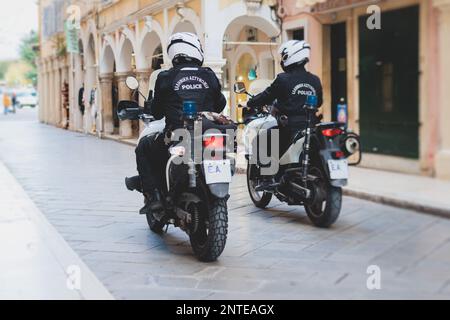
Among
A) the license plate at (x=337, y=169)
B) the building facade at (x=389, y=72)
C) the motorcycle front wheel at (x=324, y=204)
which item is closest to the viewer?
the license plate at (x=337, y=169)

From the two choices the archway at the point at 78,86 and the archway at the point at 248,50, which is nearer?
the archway at the point at 248,50

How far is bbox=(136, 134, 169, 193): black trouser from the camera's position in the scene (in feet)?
Result: 19.7

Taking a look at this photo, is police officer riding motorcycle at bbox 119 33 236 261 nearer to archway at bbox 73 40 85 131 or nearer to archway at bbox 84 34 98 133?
archway at bbox 84 34 98 133

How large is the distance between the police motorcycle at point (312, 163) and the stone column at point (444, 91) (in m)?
3.64

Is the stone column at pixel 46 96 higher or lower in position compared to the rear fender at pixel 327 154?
higher

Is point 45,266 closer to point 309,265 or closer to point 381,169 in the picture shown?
point 309,265

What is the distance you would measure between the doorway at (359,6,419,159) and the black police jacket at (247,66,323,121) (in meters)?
4.06

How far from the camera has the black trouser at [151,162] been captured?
19.7 ft

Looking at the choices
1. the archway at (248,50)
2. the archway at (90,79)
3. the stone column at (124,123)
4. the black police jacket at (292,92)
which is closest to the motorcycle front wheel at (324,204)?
the black police jacket at (292,92)

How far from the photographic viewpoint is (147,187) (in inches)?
239

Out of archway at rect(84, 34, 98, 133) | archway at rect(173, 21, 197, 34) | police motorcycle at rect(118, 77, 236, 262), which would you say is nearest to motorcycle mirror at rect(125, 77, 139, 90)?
police motorcycle at rect(118, 77, 236, 262)

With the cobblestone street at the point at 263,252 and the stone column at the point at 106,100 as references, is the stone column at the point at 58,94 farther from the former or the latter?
the cobblestone street at the point at 263,252

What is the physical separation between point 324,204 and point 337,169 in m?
0.56

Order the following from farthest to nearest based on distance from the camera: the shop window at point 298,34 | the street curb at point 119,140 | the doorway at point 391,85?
the street curb at point 119,140 → the shop window at point 298,34 → the doorway at point 391,85
